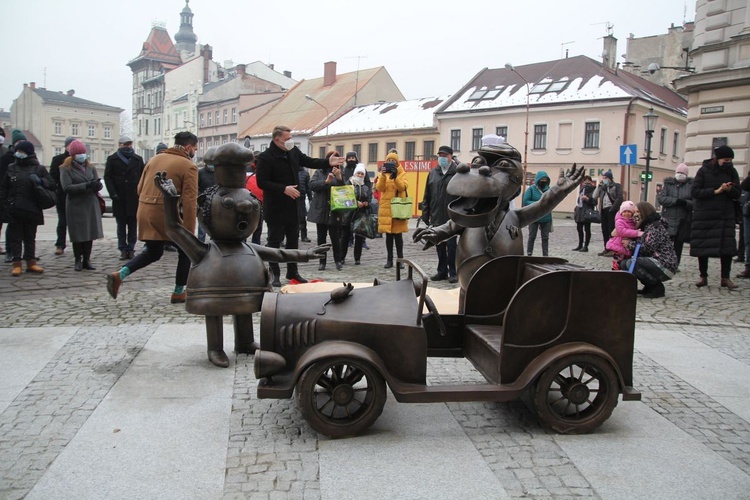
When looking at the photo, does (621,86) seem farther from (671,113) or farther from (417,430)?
(417,430)

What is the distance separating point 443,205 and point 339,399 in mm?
6005

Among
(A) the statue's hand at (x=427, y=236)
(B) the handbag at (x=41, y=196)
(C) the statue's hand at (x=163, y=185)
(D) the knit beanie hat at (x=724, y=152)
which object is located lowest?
(A) the statue's hand at (x=427, y=236)

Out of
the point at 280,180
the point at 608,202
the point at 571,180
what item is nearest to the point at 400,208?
the point at 280,180

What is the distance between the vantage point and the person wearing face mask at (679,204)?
11023mm

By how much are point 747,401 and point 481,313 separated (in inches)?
76.2

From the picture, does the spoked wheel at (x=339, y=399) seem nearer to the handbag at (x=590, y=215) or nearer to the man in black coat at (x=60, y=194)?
the man in black coat at (x=60, y=194)

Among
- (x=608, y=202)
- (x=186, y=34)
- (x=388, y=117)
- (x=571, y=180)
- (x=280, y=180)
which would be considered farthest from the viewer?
(x=186, y=34)

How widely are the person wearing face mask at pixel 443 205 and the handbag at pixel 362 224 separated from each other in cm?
139

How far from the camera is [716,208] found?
8898 mm

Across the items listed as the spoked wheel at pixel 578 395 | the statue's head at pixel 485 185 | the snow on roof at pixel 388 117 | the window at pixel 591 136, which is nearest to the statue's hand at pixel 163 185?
the statue's head at pixel 485 185

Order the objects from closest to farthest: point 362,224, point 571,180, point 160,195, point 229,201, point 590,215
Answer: point 229,201 → point 571,180 → point 160,195 → point 362,224 → point 590,215

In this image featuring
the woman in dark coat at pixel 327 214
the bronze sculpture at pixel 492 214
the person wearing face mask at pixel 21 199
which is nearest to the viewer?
the bronze sculpture at pixel 492 214

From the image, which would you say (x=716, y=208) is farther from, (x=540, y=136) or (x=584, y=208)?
(x=540, y=136)

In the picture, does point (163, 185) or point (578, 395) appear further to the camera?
point (163, 185)
